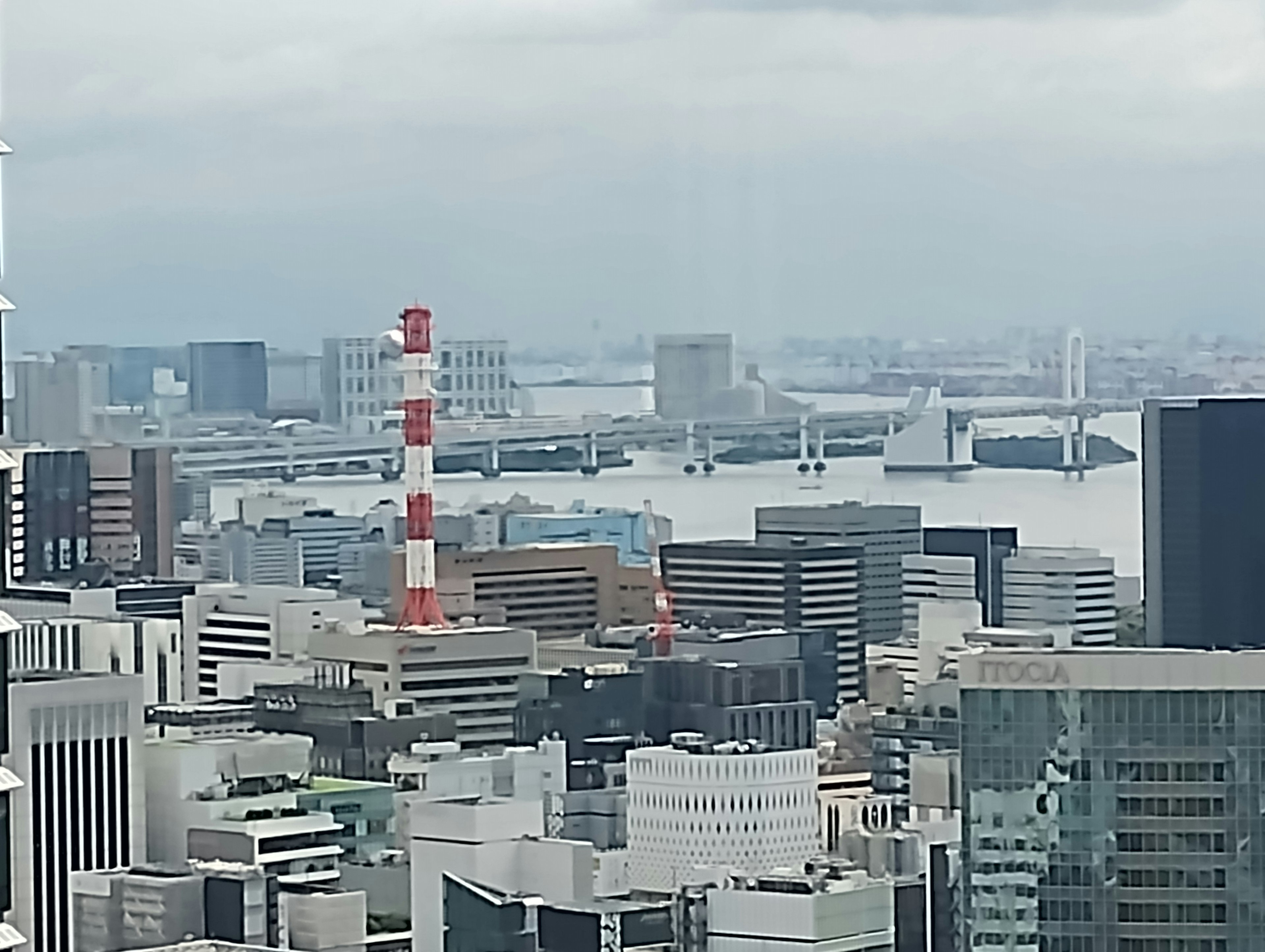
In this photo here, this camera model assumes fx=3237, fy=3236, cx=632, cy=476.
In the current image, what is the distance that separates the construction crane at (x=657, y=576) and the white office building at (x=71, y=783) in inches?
185

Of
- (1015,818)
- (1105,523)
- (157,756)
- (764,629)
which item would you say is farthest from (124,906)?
(764,629)

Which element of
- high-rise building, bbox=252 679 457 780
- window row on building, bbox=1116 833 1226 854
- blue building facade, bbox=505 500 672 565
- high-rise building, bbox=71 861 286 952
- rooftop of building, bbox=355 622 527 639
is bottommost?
high-rise building, bbox=71 861 286 952

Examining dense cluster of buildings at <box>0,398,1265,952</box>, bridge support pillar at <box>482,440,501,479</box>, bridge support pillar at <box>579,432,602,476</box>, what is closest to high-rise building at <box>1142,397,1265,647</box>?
dense cluster of buildings at <box>0,398,1265,952</box>

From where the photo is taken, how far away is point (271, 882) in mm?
7895

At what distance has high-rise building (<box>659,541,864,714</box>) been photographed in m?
13.7

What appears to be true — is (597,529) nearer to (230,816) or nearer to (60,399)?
(60,399)

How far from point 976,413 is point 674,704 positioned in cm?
146

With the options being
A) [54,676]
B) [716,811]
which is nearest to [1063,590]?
[716,811]

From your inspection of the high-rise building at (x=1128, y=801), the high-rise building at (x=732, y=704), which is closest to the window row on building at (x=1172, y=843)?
the high-rise building at (x=1128, y=801)

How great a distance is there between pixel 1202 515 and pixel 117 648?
13.0ft

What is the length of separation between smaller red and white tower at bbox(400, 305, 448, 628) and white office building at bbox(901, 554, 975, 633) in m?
1.91

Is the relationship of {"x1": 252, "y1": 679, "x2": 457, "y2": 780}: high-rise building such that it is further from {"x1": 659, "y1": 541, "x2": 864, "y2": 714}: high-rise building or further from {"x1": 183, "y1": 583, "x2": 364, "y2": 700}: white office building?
{"x1": 659, "y1": 541, "x2": 864, "y2": 714}: high-rise building

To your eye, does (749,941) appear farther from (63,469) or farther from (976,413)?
(63,469)

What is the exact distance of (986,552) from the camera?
1266cm
